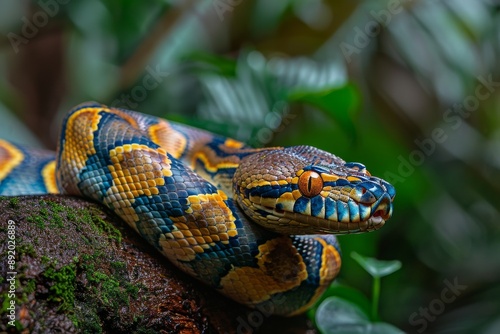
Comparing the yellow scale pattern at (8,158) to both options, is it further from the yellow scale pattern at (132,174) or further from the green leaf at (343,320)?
the green leaf at (343,320)

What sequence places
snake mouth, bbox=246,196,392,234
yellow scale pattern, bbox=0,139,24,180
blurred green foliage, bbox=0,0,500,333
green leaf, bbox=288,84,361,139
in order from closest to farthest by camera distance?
snake mouth, bbox=246,196,392,234
yellow scale pattern, bbox=0,139,24,180
green leaf, bbox=288,84,361,139
blurred green foliage, bbox=0,0,500,333

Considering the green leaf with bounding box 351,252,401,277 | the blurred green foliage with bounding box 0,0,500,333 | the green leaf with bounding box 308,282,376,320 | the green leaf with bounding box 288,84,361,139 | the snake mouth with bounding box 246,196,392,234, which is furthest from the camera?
the blurred green foliage with bounding box 0,0,500,333

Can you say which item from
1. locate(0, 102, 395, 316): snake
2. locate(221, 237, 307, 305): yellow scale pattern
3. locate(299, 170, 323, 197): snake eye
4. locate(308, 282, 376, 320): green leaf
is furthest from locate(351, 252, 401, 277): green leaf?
locate(299, 170, 323, 197): snake eye

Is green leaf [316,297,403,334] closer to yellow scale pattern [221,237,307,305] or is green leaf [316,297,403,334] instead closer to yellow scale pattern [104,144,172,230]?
yellow scale pattern [221,237,307,305]

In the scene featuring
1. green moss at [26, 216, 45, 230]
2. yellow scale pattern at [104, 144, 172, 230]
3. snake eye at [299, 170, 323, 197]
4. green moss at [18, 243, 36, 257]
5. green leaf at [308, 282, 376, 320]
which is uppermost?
snake eye at [299, 170, 323, 197]

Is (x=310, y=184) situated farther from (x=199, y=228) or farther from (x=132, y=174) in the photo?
(x=132, y=174)

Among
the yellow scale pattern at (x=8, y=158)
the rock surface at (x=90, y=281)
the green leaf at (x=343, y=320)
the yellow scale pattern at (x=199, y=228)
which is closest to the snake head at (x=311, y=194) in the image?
the yellow scale pattern at (x=199, y=228)

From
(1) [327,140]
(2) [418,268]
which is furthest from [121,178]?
(2) [418,268]
